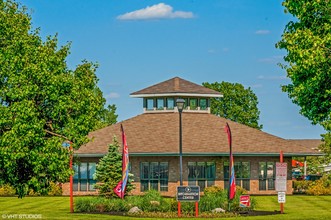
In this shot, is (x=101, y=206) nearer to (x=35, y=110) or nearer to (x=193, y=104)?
(x=35, y=110)

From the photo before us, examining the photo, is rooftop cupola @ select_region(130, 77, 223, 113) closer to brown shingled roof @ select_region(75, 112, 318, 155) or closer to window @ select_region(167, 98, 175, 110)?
window @ select_region(167, 98, 175, 110)

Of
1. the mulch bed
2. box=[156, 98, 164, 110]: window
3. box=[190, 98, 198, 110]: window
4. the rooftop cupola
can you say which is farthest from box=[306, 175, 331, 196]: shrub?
the mulch bed

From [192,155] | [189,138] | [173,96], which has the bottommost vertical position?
[192,155]

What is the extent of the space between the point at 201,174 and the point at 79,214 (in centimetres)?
2362

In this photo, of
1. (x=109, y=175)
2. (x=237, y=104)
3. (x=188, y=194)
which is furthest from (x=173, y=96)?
(x=237, y=104)

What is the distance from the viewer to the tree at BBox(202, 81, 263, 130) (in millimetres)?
102500

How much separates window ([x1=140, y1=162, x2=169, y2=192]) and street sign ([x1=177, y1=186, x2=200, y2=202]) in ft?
76.3

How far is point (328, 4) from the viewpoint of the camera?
28156 mm

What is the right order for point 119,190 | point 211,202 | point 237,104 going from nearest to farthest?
point 211,202 < point 119,190 < point 237,104

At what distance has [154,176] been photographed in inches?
2458

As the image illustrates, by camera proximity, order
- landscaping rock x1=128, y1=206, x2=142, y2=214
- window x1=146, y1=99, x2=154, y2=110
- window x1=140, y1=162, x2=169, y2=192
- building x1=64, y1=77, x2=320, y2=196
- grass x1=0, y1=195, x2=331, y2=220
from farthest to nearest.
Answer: window x1=146, y1=99, x2=154, y2=110, window x1=140, y1=162, x2=169, y2=192, building x1=64, y1=77, x2=320, y2=196, landscaping rock x1=128, y1=206, x2=142, y2=214, grass x1=0, y1=195, x2=331, y2=220

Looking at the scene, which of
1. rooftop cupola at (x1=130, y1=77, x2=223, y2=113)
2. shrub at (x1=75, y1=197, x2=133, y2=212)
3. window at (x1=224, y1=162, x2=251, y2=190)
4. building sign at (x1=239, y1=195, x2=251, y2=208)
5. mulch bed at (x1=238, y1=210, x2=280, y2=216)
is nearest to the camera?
mulch bed at (x1=238, y1=210, x2=280, y2=216)

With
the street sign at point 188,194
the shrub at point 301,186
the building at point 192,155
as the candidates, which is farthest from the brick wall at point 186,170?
the street sign at point 188,194

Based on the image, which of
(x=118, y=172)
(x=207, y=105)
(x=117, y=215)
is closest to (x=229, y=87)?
(x=207, y=105)
